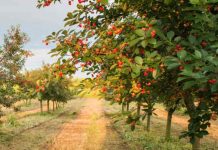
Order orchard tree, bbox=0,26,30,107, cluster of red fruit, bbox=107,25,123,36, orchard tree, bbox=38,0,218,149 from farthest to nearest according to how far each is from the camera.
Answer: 1. orchard tree, bbox=0,26,30,107
2. cluster of red fruit, bbox=107,25,123,36
3. orchard tree, bbox=38,0,218,149

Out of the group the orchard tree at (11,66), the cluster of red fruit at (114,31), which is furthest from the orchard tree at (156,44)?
the orchard tree at (11,66)

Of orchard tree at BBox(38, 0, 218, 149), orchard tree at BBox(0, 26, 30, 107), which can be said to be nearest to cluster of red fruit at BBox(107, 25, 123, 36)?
orchard tree at BBox(38, 0, 218, 149)

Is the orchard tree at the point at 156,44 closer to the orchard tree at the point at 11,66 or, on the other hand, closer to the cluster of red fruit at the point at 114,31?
the cluster of red fruit at the point at 114,31

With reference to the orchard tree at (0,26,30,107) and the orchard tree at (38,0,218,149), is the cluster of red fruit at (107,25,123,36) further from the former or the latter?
the orchard tree at (0,26,30,107)

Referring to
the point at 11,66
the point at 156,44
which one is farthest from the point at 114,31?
the point at 11,66

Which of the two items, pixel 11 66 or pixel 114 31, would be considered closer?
pixel 114 31

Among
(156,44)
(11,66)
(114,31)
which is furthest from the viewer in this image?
(11,66)

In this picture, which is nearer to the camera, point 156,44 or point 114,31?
point 156,44

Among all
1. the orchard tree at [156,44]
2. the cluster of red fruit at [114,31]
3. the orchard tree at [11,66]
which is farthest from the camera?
the orchard tree at [11,66]

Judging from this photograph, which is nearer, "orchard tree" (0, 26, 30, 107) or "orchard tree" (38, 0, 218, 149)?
"orchard tree" (38, 0, 218, 149)

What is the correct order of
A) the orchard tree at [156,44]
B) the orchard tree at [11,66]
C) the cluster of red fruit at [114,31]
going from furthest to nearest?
the orchard tree at [11,66] → the cluster of red fruit at [114,31] → the orchard tree at [156,44]

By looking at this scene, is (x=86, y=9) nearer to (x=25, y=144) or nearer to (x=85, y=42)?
(x=85, y=42)

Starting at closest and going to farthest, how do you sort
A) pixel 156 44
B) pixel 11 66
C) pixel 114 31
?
pixel 156 44
pixel 114 31
pixel 11 66

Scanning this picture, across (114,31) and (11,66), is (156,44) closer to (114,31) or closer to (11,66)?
(114,31)
